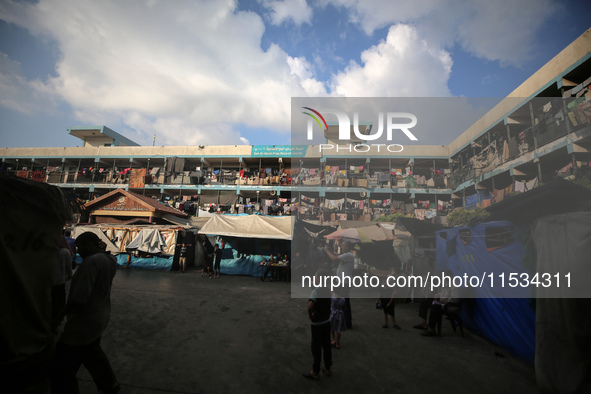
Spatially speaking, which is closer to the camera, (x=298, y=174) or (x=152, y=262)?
(x=152, y=262)

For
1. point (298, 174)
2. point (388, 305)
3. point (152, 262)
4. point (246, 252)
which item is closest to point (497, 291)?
point (388, 305)

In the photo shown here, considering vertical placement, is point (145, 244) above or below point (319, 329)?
above

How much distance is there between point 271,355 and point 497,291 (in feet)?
16.0

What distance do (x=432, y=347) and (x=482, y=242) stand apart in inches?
108

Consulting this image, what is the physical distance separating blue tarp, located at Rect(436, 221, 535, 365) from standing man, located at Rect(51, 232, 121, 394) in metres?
6.50

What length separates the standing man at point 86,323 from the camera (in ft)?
8.75

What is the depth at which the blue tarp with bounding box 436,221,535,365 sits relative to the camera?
4.66 meters

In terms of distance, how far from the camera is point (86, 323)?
2.76m

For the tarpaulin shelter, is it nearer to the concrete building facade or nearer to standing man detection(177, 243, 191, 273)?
standing man detection(177, 243, 191, 273)

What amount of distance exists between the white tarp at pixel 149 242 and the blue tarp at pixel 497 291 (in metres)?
13.9

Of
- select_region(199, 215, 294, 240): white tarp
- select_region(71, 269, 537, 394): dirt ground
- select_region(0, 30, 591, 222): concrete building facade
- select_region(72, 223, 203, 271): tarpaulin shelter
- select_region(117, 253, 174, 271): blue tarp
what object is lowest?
select_region(71, 269, 537, 394): dirt ground

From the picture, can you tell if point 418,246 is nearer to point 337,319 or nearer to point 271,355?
point 337,319

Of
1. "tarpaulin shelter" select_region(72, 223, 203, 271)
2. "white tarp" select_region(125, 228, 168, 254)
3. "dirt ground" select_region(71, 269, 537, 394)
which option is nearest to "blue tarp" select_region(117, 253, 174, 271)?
"tarpaulin shelter" select_region(72, 223, 203, 271)

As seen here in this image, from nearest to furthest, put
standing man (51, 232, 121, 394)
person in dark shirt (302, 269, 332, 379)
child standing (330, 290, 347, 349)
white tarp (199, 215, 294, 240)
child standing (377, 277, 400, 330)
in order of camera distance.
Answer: standing man (51, 232, 121, 394) < person in dark shirt (302, 269, 332, 379) < child standing (330, 290, 347, 349) < child standing (377, 277, 400, 330) < white tarp (199, 215, 294, 240)
